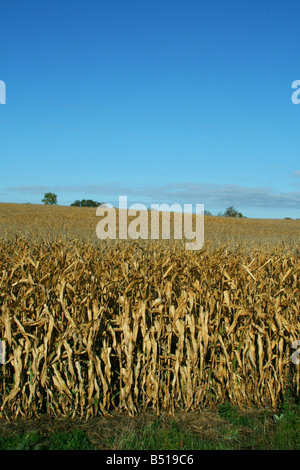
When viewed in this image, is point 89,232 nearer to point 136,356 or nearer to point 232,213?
point 136,356

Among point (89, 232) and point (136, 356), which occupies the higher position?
point (89, 232)

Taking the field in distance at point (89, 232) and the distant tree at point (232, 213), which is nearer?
the field in distance at point (89, 232)

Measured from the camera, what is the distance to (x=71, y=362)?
369 cm

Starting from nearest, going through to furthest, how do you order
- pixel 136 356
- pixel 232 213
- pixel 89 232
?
1. pixel 136 356
2. pixel 89 232
3. pixel 232 213

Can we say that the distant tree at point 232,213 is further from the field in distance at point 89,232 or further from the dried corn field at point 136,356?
the dried corn field at point 136,356

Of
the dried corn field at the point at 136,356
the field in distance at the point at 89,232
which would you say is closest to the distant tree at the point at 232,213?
the field in distance at the point at 89,232

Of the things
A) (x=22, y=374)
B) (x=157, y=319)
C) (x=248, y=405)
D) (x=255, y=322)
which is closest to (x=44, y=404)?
(x=22, y=374)

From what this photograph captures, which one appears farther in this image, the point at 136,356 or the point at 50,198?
the point at 50,198

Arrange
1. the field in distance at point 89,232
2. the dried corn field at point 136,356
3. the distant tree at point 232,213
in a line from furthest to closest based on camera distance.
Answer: the distant tree at point 232,213
the field in distance at point 89,232
the dried corn field at point 136,356

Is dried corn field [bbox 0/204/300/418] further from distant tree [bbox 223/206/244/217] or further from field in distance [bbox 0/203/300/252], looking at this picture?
distant tree [bbox 223/206/244/217]

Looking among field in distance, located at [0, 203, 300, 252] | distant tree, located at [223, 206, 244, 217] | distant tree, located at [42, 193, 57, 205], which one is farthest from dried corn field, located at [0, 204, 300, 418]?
distant tree, located at [42, 193, 57, 205]

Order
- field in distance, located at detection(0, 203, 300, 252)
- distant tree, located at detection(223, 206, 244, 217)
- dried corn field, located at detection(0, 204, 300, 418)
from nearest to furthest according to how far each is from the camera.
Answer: dried corn field, located at detection(0, 204, 300, 418) < field in distance, located at detection(0, 203, 300, 252) < distant tree, located at detection(223, 206, 244, 217)

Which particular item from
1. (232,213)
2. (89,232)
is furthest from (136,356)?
(232,213)
